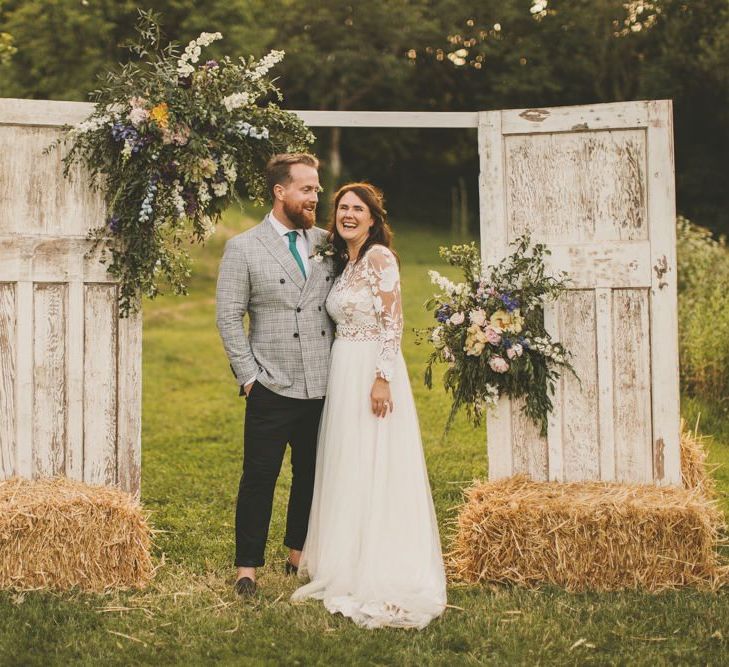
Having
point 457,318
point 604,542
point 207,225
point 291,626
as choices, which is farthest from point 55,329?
point 604,542

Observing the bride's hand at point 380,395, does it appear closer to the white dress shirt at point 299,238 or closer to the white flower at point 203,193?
the white dress shirt at point 299,238

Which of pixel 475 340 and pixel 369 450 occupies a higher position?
pixel 475 340

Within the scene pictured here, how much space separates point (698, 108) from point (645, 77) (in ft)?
5.03

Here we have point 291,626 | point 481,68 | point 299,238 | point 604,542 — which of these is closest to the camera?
point 291,626

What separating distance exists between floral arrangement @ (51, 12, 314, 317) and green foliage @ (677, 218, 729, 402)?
5.37 meters

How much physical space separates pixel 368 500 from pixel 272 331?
1.01 m

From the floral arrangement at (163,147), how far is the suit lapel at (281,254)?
34 cm

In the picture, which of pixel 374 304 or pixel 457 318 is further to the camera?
pixel 457 318

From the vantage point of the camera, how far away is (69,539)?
477 centimetres

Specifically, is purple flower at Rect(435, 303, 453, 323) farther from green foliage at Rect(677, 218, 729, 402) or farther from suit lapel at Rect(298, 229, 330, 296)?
green foliage at Rect(677, 218, 729, 402)

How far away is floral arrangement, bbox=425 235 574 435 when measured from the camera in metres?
5.01

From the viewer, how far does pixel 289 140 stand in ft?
17.3

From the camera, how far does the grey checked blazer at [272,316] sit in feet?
15.8

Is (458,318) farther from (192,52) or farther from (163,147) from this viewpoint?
(192,52)
